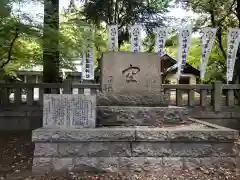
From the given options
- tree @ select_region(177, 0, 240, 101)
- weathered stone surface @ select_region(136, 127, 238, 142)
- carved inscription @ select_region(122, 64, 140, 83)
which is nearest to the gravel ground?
weathered stone surface @ select_region(136, 127, 238, 142)

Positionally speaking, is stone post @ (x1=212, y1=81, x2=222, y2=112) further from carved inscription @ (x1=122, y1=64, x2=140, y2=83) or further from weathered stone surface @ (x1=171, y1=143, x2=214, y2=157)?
weathered stone surface @ (x1=171, y1=143, x2=214, y2=157)

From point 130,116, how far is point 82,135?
1.24 metres

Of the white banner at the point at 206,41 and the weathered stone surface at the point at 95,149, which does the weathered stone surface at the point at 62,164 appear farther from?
the white banner at the point at 206,41

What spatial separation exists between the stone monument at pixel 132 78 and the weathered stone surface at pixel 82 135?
52.1 inches

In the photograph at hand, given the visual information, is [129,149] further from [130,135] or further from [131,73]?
[131,73]

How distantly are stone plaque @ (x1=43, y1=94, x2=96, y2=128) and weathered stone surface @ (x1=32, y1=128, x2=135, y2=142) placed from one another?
0.29 m

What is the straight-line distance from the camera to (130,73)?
259 inches

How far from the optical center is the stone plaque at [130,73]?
21.4 ft

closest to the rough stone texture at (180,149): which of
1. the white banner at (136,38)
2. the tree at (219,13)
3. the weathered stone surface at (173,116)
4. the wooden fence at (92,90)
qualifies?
the weathered stone surface at (173,116)

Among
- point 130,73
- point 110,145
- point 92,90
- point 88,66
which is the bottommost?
point 110,145

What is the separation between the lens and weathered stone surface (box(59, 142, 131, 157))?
514 cm

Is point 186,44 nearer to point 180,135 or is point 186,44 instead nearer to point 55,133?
point 180,135

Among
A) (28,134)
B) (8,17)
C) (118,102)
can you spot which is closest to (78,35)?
(8,17)

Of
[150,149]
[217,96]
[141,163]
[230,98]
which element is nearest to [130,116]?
[150,149]
